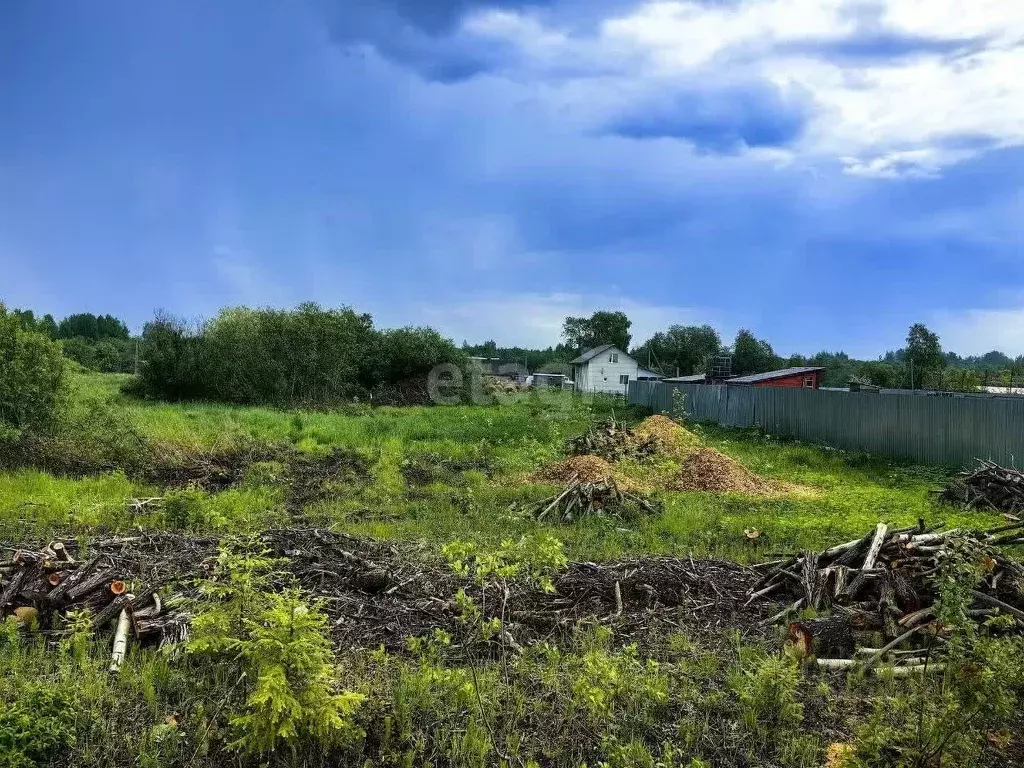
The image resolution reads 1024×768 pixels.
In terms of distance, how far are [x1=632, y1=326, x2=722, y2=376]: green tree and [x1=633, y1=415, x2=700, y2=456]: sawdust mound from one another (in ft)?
179

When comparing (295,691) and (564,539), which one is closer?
(295,691)

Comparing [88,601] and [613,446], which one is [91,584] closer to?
[88,601]

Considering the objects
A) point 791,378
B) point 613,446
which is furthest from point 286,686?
point 791,378

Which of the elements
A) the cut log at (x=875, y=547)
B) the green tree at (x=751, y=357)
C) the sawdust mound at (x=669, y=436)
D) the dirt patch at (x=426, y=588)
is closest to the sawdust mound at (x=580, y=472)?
the sawdust mound at (x=669, y=436)

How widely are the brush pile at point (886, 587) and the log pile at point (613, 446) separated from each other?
8.85 metres

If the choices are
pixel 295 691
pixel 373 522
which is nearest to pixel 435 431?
pixel 373 522

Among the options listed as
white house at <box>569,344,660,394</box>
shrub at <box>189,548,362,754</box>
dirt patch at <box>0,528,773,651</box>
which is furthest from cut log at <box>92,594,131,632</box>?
white house at <box>569,344,660,394</box>

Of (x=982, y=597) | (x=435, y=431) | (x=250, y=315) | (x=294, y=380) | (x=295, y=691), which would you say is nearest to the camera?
(x=295, y=691)

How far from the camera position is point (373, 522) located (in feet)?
30.4

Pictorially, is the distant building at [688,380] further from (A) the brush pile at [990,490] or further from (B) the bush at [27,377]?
(B) the bush at [27,377]

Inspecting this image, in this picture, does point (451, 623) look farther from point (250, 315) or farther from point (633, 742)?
point (250, 315)

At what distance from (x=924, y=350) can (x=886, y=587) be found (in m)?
55.1

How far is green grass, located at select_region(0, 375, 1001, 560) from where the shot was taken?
8.45 metres

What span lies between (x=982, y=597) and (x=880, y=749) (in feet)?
7.53
